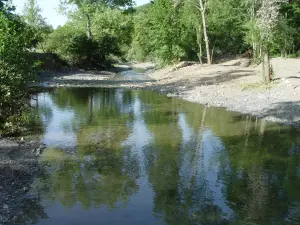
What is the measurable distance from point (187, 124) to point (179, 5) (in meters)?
40.1

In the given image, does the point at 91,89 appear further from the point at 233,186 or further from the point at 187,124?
the point at 233,186

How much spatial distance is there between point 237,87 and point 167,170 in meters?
20.3

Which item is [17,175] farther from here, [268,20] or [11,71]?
[268,20]

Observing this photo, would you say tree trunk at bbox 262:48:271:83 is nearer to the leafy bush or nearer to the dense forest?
the dense forest

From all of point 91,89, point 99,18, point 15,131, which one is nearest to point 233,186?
point 15,131

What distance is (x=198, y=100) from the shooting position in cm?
2906

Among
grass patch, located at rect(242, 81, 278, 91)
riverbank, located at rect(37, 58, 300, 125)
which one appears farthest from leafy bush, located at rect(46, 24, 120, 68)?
grass patch, located at rect(242, 81, 278, 91)

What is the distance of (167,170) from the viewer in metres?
13.1

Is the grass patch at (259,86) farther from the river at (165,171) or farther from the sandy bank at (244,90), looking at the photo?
the river at (165,171)

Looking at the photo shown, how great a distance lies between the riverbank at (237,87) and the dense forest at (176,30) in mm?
2306

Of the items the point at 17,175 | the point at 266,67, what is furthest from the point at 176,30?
the point at 17,175

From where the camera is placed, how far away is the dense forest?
31156 mm

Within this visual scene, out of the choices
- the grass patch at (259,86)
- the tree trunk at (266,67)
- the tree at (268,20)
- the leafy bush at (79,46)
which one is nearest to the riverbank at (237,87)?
the grass patch at (259,86)

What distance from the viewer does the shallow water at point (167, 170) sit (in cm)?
977
